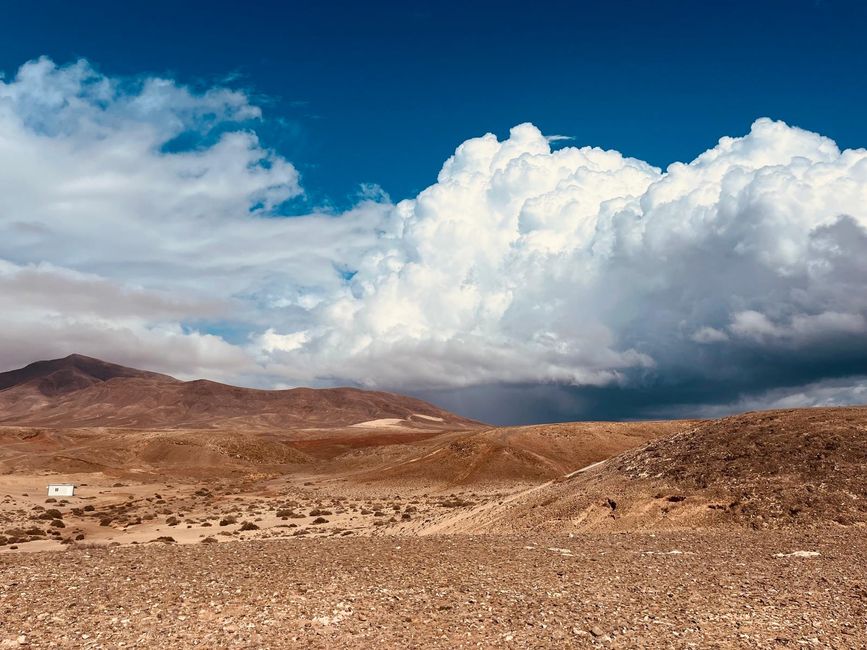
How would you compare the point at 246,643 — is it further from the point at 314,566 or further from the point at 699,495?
the point at 699,495

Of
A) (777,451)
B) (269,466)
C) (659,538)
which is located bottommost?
(269,466)

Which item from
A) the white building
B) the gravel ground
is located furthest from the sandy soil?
the white building

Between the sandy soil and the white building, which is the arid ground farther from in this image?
the white building

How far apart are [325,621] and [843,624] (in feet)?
33.5

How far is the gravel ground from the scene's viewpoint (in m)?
12.6

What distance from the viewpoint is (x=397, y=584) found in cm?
1596

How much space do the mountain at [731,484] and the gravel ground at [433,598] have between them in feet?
19.1

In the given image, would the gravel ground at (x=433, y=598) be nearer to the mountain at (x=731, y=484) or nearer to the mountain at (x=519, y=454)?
the mountain at (x=731, y=484)

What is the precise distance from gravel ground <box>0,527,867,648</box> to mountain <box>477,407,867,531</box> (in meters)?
5.83

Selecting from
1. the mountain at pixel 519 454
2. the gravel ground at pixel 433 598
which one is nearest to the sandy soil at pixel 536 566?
the gravel ground at pixel 433 598

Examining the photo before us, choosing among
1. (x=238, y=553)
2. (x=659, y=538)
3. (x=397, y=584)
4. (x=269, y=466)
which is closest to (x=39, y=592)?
(x=238, y=553)

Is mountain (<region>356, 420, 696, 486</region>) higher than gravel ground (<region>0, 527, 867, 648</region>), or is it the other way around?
gravel ground (<region>0, 527, 867, 648</region>)

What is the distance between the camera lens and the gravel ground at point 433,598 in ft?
41.3

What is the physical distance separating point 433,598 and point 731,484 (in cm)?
1905
